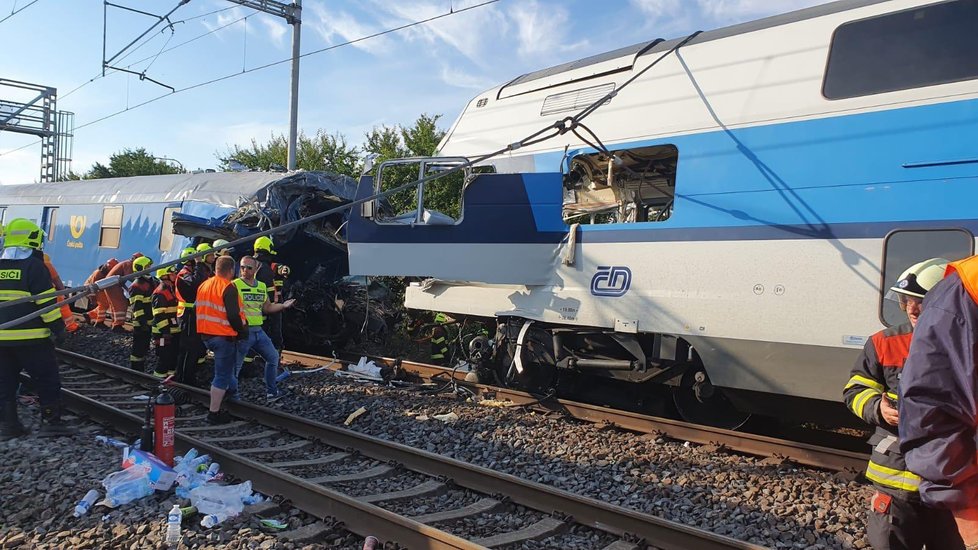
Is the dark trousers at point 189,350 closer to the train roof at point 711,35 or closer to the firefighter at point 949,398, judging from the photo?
the train roof at point 711,35

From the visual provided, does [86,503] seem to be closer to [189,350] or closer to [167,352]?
[189,350]

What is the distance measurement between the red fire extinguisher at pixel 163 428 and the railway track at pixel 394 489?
338mm

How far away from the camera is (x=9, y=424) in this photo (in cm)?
604

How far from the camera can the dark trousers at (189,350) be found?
828 cm

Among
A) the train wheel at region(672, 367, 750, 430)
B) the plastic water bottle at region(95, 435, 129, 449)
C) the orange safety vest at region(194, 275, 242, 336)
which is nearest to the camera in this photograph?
the plastic water bottle at region(95, 435, 129, 449)

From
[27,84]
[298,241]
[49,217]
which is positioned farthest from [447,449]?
[27,84]

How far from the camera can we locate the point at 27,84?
29516mm

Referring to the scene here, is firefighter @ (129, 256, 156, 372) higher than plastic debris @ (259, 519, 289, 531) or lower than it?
higher

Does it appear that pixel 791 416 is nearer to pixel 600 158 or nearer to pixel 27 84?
pixel 600 158

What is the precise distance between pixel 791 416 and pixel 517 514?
2714 mm

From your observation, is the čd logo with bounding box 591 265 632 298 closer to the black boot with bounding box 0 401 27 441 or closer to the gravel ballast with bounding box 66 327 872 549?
the gravel ballast with bounding box 66 327 872 549

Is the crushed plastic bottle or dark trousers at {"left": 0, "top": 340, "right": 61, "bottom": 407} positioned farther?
dark trousers at {"left": 0, "top": 340, "right": 61, "bottom": 407}

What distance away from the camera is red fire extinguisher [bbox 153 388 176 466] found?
5.09 meters

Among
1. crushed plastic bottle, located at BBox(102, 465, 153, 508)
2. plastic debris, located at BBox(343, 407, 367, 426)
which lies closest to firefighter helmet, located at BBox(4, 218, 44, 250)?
crushed plastic bottle, located at BBox(102, 465, 153, 508)
